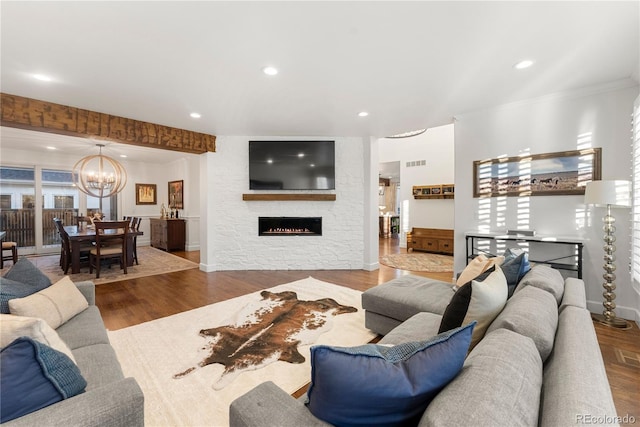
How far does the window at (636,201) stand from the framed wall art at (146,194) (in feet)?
32.0

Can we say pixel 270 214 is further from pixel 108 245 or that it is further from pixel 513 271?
pixel 513 271

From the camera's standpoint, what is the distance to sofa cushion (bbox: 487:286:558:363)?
104 centimetres

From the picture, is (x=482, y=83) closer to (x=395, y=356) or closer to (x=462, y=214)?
(x=462, y=214)

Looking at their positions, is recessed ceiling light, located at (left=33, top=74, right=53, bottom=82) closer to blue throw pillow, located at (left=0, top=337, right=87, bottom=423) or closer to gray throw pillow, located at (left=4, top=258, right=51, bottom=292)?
gray throw pillow, located at (left=4, top=258, right=51, bottom=292)

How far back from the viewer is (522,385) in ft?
2.50

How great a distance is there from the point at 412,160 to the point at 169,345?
22.8 ft

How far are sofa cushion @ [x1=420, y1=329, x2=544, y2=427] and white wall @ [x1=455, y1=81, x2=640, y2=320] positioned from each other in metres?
3.10

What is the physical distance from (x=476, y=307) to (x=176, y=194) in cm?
824

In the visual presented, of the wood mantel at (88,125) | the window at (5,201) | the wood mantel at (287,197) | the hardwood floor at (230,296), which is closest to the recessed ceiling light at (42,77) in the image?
the wood mantel at (88,125)

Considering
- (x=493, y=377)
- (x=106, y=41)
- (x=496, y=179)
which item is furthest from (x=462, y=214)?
(x=106, y=41)

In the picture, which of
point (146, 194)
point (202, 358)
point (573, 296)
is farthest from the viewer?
point (146, 194)

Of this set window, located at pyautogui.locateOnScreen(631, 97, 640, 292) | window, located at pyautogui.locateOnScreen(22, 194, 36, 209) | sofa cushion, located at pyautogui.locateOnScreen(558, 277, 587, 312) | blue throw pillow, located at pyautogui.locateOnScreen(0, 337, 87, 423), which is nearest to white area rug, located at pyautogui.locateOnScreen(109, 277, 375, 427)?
blue throw pillow, located at pyautogui.locateOnScreen(0, 337, 87, 423)

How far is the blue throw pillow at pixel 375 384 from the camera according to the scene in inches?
29.6

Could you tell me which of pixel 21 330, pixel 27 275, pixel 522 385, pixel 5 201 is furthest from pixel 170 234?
pixel 522 385
